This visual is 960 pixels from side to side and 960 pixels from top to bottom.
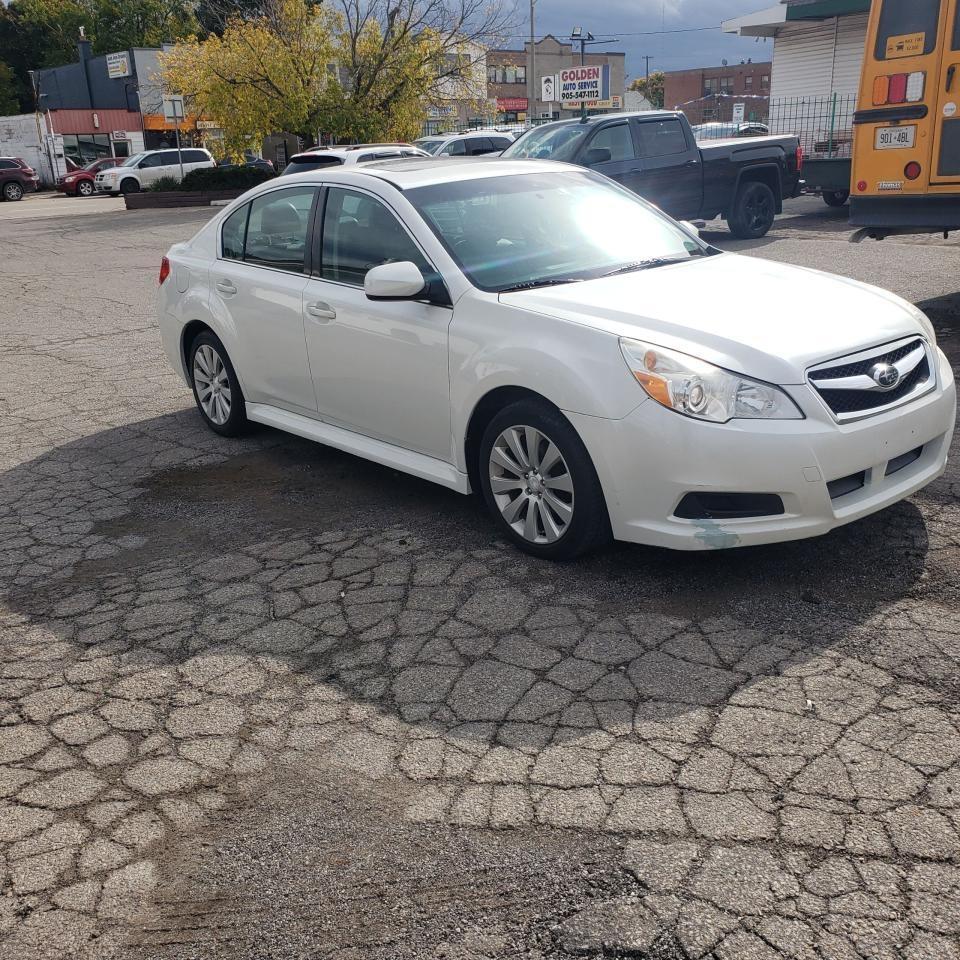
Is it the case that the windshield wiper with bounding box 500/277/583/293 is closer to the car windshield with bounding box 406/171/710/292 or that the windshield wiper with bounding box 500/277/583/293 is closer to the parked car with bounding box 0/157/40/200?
the car windshield with bounding box 406/171/710/292

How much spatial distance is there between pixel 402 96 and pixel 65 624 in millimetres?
28640

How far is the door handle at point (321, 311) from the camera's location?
5395mm

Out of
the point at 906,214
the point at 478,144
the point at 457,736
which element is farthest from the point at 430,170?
the point at 478,144

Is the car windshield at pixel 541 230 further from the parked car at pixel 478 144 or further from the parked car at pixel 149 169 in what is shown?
the parked car at pixel 149 169

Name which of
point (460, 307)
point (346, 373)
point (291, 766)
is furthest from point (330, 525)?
point (291, 766)

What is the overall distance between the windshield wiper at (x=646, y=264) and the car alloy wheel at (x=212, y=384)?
8.69ft

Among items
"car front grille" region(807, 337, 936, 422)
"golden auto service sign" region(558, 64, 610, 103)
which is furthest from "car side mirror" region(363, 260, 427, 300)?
"golden auto service sign" region(558, 64, 610, 103)

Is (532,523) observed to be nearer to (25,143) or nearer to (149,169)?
(149,169)

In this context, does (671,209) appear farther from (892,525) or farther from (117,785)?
(117,785)

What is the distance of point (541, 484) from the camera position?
4508 millimetres

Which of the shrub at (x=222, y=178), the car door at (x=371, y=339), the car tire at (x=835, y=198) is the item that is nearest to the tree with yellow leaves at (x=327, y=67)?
the shrub at (x=222, y=178)

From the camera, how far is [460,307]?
475 centimetres

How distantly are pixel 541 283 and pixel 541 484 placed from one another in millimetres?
983

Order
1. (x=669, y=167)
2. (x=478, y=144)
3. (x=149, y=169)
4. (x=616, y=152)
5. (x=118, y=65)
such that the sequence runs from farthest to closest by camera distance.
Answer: (x=118, y=65) < (x=149, y=169) < (x=478, y=144) < (x=669, y=167) < (x=616, y=152)
